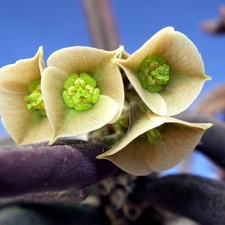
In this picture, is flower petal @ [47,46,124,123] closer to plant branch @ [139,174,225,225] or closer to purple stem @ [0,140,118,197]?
purple stem @ [0,140,118,197]

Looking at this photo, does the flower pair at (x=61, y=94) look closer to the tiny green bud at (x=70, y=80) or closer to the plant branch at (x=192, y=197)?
the tiny green bud at (x=70, y=80)

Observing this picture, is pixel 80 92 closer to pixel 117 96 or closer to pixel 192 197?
pixel 117 96

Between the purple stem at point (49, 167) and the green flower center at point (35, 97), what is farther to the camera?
the green flower center at point (35, 97)

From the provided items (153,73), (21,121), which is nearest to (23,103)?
(21,121)

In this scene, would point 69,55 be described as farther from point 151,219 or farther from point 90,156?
point 151,219

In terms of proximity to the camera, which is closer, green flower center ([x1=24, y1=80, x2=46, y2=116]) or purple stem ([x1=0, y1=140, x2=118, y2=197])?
purple stem ([x1=0, y1=140, x2=118, y2=197])

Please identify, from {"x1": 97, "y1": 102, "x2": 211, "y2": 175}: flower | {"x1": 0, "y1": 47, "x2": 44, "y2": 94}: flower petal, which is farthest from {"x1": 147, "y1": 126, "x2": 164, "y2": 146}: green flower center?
{"x1": 0, "y1": 47, "x2": 44, "y2": 94}: flower petal

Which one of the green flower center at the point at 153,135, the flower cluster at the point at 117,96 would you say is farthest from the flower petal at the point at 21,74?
the green flower center at the point at 153,135

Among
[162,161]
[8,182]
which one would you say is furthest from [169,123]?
[8,182]
